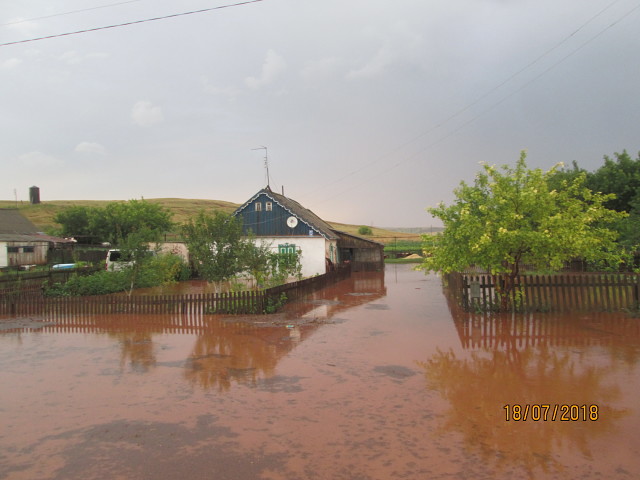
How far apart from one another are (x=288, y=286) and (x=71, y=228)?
143 ft

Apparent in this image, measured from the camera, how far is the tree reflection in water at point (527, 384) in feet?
19.0

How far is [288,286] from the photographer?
1891 centimetres

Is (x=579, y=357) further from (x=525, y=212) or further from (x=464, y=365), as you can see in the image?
(x=525, y=212)

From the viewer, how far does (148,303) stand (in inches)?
666

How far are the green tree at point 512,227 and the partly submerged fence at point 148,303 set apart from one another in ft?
19.4

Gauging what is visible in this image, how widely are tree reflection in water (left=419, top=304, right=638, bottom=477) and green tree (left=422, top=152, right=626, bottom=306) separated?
2020 mm

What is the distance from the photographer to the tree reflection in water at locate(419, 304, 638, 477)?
579 centimetres

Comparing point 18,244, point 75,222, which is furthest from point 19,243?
point 75,222

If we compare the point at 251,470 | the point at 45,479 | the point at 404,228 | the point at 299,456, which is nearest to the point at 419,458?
the point at 299,456

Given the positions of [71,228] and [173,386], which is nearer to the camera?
[173,386]

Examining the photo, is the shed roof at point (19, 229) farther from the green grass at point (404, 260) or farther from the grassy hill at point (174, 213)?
the green grass at point (404, 260)
